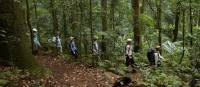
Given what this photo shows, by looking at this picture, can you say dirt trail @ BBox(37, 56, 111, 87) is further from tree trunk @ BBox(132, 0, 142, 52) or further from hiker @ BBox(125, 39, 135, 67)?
tree trunk @ BBox(132, 0, 142, 52)

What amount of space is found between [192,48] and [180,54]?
83 centimetres

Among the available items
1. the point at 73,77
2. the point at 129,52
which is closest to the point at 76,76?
the point at 73,77

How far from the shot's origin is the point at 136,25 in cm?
2033

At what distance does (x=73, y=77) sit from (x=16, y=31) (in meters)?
3.42

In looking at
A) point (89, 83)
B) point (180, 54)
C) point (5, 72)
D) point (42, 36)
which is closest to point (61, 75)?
point (89, 83)

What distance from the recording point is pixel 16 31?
38.5 ft

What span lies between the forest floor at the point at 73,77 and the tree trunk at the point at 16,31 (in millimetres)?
750

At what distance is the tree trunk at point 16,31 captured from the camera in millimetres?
11625

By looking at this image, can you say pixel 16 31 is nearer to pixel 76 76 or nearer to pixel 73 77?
pixel 73 77

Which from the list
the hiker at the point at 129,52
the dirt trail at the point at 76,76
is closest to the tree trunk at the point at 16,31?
the dirt trail at the point at 76,76

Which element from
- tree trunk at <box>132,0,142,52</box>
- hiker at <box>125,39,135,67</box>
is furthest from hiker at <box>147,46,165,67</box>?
tree trunk at <box>132,0,142,52</box>

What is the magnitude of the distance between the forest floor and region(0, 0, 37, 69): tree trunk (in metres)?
0.75

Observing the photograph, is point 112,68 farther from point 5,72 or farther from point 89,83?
point 5,72

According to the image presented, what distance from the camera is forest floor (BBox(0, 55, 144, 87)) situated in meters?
11.3
